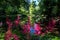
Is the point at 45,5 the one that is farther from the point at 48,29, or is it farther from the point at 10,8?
the point at 48,29

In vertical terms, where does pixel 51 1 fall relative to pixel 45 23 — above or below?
above

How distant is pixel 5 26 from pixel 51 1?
148 centimetres

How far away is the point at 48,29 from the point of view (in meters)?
5.83

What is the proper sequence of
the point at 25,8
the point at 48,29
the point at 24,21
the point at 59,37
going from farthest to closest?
the point at 25,8, the point at 24,21, the point at 59,37, the point at 48,29

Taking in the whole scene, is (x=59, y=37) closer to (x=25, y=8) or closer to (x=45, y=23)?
(x=45, y=23)

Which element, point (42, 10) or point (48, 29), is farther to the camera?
point (42, 10)

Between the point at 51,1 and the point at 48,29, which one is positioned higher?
the point at 51,1

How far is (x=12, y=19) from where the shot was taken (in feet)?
24.0

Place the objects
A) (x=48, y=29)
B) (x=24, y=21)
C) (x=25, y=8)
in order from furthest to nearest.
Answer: (x=25, y=8) < (x=24, y=21) < (x=48, y=29)

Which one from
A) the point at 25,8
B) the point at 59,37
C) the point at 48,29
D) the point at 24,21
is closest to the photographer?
the point at 48,29

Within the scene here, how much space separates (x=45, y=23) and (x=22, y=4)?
878 mm

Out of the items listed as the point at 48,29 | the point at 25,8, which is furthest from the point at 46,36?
the point at 25,8

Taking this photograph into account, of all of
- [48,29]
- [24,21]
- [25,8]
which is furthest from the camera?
[25,8]

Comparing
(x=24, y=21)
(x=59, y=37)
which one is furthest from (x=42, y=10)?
(x=59, y=37)
